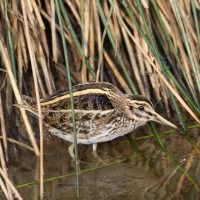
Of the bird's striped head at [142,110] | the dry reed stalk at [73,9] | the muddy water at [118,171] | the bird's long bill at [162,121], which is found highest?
the dry reed stalk at [73,9]

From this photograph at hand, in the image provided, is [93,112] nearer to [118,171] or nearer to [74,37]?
[118,171]

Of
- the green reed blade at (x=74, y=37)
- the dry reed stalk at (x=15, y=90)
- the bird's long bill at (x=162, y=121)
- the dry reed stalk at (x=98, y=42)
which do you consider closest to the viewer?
the dry reed stalk at (x=15, y=90)

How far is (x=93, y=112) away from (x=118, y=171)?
588 millimetres

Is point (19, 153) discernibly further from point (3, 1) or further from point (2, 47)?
point (3, 1)

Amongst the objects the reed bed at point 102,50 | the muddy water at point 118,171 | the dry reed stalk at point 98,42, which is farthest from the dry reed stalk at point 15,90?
the dry reed stalk at point 98,42

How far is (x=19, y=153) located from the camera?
639cm

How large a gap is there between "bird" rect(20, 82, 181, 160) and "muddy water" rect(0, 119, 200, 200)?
0.63 ft

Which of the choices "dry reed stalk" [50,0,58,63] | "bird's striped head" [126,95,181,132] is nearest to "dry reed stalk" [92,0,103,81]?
"dry reed stalk" [50,0,58,63]

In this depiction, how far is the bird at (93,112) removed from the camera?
6.10 m

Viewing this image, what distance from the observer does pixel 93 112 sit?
6105 millimetres

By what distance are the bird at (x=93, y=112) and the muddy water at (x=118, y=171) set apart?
193 millimetres

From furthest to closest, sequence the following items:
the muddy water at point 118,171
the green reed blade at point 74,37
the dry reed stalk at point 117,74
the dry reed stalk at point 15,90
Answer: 1. the dry reed stalk at point 117,74
2. the green reed blade at point 74,37
3. the dry reed stalk at point 15,90
4. the muddy water at point 118,171

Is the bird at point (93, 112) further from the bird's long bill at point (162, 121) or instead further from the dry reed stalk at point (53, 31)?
the dry reed stalk at point (53, 31)

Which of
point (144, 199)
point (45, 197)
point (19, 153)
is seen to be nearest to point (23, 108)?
point (19, 153)
